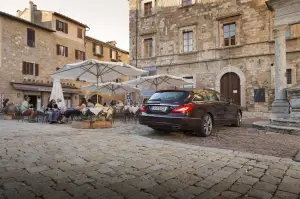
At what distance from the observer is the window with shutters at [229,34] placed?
16.5 m

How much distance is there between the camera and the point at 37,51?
23.4m

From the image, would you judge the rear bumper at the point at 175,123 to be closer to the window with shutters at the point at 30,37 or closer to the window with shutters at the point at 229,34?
the window with shutters at the point at 229,34

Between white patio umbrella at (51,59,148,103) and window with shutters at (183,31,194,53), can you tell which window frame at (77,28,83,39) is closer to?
window with shutters at (183,31,194,53)

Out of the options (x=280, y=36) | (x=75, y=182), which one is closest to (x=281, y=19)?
(x=280, y=36)

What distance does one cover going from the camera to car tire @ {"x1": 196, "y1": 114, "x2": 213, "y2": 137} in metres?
6.22

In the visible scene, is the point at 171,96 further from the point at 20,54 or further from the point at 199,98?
the point at 20,54

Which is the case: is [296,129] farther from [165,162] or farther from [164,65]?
[164,65]

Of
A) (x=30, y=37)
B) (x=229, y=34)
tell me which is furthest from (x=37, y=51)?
(x=229, y=34)

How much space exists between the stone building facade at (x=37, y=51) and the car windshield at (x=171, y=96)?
1917cm

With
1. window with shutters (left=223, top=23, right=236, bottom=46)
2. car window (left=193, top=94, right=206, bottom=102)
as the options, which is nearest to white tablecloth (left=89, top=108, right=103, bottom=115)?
car window (left=193, top=94, right=206, bottom=102)

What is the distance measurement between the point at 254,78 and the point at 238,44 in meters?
2.91

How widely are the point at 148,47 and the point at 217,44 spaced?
6794 mm

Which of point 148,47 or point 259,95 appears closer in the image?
point 259,95

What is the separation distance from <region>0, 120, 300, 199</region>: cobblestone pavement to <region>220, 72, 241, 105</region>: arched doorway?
13006 mm
